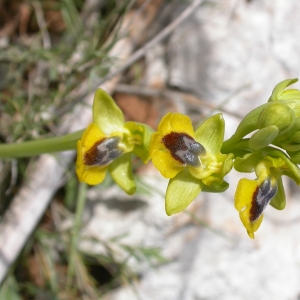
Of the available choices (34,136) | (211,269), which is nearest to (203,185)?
(34,136)

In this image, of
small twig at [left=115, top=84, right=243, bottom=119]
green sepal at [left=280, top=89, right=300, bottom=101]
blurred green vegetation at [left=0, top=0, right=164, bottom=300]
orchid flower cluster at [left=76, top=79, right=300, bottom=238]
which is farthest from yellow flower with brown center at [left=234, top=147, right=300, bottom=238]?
small twig at [left=115, top=84, right=243, bottom=119]

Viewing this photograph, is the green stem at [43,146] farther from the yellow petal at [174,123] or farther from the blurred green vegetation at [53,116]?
the blurred green vegetation at [53,116]

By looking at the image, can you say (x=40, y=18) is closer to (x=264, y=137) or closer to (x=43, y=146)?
(x=43, y=146)

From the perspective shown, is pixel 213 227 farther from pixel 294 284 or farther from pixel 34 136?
pixel 34 136

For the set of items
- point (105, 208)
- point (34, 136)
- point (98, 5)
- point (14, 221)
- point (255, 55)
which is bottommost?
point (105, 208)

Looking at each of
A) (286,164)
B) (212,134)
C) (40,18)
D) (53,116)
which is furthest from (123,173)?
(40,18)

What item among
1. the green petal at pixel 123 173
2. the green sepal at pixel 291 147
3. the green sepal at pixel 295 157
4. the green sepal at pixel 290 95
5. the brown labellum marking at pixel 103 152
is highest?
the green sepal at pixel 290 95

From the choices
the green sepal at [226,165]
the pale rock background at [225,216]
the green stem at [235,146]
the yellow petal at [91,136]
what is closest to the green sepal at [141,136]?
the yellow petal at [91,136]
